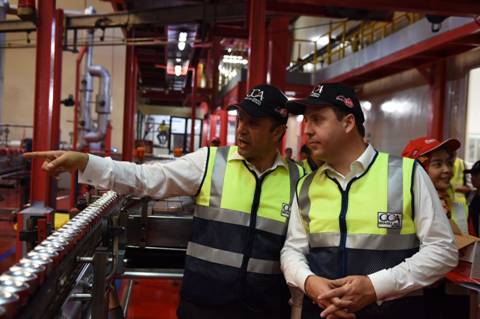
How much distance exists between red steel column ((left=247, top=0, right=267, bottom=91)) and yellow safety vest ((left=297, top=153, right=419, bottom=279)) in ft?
12.6

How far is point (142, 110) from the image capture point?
88.8 feet

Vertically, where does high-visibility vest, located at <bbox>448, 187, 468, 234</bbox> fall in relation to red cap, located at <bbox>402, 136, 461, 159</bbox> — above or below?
below

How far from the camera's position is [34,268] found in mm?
866

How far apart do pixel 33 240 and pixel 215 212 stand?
0.99 meters

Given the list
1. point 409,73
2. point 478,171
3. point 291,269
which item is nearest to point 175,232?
point 291,269

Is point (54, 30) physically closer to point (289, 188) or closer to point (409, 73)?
point (289, 188)

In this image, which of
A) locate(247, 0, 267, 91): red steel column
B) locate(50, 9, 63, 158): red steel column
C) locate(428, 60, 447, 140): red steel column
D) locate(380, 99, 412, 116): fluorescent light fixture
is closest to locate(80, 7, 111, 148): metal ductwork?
locate(50, 9, 63, 158): red steel column

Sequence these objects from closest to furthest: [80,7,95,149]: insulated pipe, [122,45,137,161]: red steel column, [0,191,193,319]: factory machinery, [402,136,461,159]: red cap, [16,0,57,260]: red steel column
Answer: [0,191,193,319]: factory machinery, [402,136,461,159]: red cap, [16,0,57,260]: red steel column, [122,45,137,161]: red steel column, [80,7,95,149]: insulated pipe

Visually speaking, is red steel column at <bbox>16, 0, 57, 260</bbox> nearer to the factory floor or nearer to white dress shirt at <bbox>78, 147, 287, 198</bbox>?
the factory floor

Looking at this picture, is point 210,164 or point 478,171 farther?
point 478,171

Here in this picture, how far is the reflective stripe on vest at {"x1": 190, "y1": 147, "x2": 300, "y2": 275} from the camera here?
1.75m

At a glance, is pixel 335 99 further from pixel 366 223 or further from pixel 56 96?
pixel 56 96

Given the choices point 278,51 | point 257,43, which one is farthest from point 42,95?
point 278,51

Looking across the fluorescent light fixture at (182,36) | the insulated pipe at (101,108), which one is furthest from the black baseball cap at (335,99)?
the insulated pipe at (101,108)
